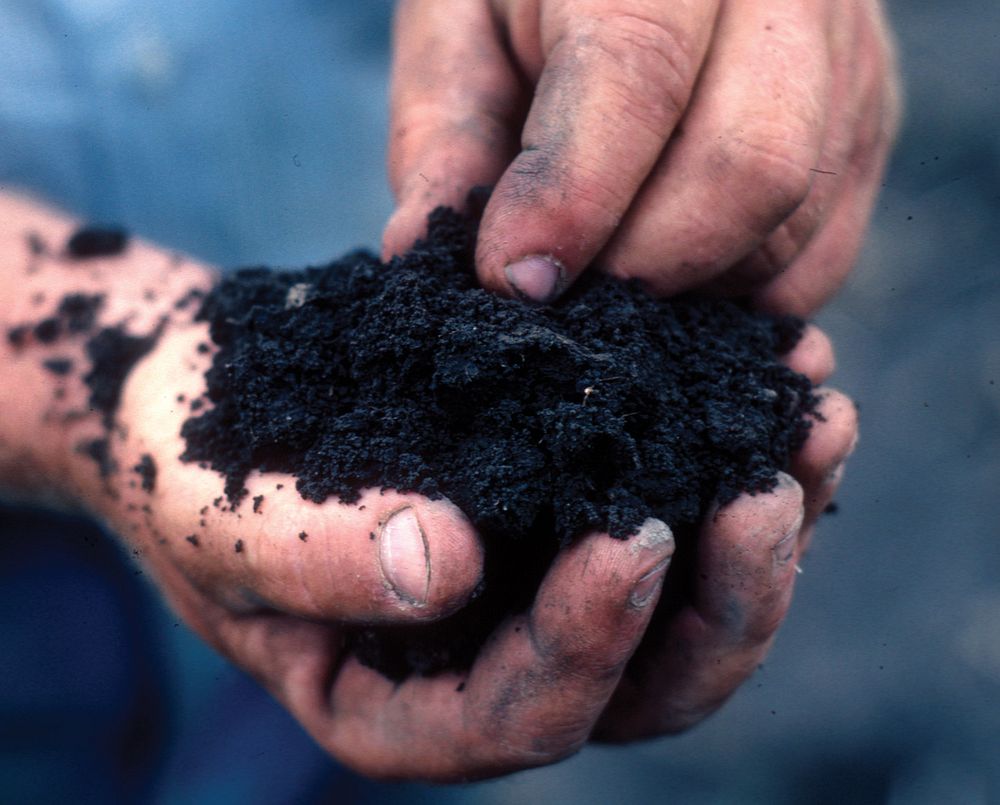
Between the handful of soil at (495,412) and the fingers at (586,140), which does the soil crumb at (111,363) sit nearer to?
the handful of soil at (495,412)

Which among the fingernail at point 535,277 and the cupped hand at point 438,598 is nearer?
the cupped hand at point 438,598

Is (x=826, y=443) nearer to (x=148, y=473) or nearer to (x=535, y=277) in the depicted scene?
(x=535, y=277)

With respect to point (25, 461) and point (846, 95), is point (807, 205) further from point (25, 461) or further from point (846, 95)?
point (25, 461)

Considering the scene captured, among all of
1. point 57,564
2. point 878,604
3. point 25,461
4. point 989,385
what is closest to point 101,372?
point 25,461

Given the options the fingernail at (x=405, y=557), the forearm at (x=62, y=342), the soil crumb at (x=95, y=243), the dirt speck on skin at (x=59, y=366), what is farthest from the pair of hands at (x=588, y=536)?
the soil crumb at (x=95, y=243)

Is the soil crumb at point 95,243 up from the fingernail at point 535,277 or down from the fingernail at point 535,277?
down
